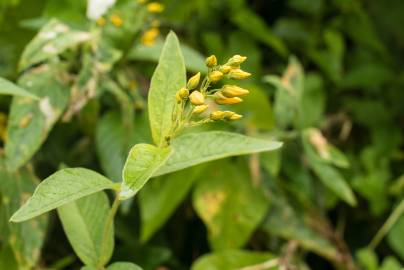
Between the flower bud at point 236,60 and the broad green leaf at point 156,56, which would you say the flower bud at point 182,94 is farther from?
the broad green leaf at point 156,56

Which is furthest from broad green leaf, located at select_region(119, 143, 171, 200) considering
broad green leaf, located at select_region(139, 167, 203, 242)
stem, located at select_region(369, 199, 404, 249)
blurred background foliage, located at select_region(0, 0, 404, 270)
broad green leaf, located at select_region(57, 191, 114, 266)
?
stem, located at select_region(369, 199, 404, 249)

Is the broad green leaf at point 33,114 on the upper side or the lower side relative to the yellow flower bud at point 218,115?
lower

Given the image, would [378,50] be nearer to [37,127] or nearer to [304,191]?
[304,191]

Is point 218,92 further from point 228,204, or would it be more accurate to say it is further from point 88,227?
point 228,204

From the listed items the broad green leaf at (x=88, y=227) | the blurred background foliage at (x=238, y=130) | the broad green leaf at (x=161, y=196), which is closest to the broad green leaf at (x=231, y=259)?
the blurred background foliage at (x=238, y=130)

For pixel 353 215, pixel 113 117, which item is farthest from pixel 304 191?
pixel 113 117

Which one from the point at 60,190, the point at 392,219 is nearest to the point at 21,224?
the point at 60,190
